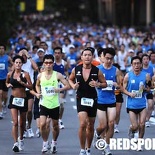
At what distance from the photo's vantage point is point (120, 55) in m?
30.4

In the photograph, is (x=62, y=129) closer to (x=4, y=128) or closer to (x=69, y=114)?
(x=4, y=128)

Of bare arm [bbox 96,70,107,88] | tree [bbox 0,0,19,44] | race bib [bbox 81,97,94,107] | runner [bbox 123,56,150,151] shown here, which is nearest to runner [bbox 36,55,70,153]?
race bib [bbox 81,97,94,107]

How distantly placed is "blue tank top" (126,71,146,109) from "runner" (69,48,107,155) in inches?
39.8

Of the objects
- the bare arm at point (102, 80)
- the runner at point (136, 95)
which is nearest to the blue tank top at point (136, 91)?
the runner at point (136, 95)

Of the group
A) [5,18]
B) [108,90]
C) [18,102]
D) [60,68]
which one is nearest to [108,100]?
[108,90]

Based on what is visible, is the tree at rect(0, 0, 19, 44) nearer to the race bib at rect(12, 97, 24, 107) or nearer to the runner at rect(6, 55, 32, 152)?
the runner at rect(6, 55, 32, 152)

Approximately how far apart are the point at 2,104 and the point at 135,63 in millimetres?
6881

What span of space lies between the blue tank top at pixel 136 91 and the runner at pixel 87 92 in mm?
1011

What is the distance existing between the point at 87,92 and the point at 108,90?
62 centimetres

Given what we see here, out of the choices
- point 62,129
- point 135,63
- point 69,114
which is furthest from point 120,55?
point 135,63

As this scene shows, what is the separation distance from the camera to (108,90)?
48.5 feet

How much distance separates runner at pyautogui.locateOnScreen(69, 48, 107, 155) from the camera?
559 inches

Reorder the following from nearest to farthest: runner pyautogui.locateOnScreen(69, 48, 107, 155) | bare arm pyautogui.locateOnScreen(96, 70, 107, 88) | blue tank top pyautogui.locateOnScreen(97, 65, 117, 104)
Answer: runner pyautogui.locateOnScreen(69, 48, 107, 155)
bare arm pyautogui.locateOnScreen(96, 70, 107, 88)
blue tank top pyautogui.locateOnScreen(97, 65, 117, 104)

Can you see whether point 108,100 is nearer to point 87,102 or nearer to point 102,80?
point 102,80
